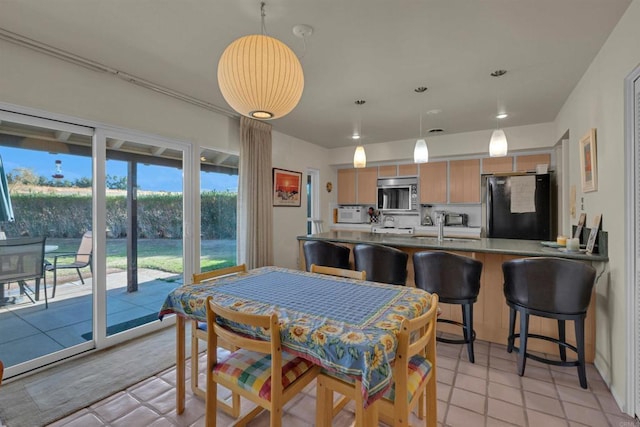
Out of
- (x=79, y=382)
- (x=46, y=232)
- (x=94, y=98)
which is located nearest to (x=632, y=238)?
(x=79, y=382)

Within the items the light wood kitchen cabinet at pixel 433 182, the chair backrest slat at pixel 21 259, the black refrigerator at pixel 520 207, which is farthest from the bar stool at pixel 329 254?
the light wood kitchen cabinet at pixel 433 182

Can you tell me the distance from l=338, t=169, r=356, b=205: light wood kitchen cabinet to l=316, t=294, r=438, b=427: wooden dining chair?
4.50 metres

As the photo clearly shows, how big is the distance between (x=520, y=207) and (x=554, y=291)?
2.58m

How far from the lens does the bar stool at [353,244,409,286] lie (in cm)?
270

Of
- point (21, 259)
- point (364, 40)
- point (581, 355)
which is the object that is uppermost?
point (364, 40)

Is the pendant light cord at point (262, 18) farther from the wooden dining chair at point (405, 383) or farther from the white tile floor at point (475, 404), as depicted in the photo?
the white tile floor at point (475, 404)

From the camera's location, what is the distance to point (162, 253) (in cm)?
318

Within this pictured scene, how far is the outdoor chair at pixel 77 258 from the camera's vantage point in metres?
2.46

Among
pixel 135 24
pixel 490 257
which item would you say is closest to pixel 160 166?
pixel 135 24

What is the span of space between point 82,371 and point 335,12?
3102 millimetres

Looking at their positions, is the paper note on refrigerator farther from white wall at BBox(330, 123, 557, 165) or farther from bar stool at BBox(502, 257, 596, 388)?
bar stool at BBox(502, 257, 596, 388)

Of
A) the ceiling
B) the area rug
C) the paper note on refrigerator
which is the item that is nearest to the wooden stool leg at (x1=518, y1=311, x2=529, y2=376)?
the ceiling

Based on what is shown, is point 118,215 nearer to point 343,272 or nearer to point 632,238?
point 343,272

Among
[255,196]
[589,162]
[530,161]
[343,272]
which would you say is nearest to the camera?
[343,272]
